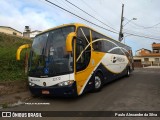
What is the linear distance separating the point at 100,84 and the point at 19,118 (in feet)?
16.5

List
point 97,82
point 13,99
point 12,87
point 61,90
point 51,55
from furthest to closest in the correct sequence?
point 97,82 < point 12,87 < point 13,99 < point 51,55 < point 61,90

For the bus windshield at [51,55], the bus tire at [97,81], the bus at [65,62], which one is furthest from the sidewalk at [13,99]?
the bus tire at [97,81]

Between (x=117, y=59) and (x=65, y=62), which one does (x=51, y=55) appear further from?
(x=117, y=59)

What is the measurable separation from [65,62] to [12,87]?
383cm

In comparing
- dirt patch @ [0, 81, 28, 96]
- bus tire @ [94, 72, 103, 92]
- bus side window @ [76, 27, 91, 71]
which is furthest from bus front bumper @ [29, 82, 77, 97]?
dirt patch @ [0, 81, 28, 96]

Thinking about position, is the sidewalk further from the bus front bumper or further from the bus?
the bus front bumper

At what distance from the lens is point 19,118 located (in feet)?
20.6

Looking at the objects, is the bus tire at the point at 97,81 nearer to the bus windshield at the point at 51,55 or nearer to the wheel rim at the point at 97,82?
the wheel rim at the point at 97,82

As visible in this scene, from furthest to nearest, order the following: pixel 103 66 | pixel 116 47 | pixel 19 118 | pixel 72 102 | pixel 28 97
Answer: pixel 116 47 → pixel 103 66 → pixel 28 97 → pixel 72 102 → pixel 19 118

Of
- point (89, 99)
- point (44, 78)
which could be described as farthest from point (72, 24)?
point (89, 99)

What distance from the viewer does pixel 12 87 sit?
993 cm

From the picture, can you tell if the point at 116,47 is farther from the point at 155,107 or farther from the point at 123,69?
the point at 155,107

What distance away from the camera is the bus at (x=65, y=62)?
25.3ft

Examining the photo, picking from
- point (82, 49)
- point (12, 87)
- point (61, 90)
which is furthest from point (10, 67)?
point (82, 49)
